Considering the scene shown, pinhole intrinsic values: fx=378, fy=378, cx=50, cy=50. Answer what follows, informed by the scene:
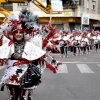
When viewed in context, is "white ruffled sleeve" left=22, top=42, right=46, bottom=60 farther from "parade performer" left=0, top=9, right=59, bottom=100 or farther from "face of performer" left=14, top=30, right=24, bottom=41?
"face of performer" left=14, top=30, right=24, bottom=41

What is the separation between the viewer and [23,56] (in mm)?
6422

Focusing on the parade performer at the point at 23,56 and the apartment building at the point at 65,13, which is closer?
the parade performer at the point at 23,56

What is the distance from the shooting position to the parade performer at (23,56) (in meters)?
6.36

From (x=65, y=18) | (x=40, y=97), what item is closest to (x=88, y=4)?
(x=65, y=18)

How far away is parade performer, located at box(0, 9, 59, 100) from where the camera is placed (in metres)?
6.36

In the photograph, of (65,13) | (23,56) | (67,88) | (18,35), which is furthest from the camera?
(65,13)

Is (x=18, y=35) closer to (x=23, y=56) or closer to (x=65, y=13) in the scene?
(x=23, y=56)

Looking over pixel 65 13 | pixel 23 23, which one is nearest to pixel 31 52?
pixel 23 23

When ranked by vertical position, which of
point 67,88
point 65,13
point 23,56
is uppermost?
point 65,13

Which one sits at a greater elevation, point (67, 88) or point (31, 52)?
point (31, 52)

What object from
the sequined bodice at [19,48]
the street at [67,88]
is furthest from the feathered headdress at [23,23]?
the street at [67,88]

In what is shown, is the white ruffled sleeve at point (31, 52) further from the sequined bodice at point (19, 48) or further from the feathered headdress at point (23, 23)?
the feathered headdress at point (23, 23)

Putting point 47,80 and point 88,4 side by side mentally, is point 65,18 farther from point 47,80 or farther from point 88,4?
point 47,80

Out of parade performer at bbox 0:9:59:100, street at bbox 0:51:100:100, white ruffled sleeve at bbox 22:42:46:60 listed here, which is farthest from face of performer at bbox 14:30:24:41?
street at bbox 0:51:100:100
